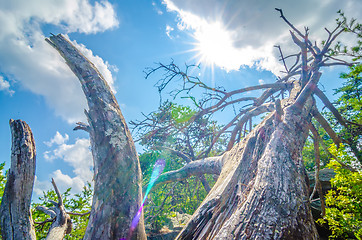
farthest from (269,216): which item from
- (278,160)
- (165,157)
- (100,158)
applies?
(165,157)

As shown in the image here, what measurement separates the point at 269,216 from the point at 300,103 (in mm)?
1643

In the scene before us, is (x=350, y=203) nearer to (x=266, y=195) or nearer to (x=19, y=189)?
(x=266, y=195)

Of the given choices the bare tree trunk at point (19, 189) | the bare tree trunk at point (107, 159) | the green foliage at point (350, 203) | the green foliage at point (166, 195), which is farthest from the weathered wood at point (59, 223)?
the green foliage at point (350, 203)

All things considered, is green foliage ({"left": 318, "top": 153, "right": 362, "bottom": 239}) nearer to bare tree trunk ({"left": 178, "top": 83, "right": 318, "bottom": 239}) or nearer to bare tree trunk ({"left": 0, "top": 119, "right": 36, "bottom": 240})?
bare tree trunk ({"left": 178, "top": 83, "right": 318, "bottom": 239})

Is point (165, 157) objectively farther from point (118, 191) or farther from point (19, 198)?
point (118, 191)

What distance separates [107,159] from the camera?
3.98ft

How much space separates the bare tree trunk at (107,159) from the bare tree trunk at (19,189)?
1.90 m

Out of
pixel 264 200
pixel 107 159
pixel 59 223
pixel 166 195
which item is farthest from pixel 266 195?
pixel 59 223

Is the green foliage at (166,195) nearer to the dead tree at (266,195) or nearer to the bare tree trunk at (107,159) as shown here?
the dead tree at (266,195)

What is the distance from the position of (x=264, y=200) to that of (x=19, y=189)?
3.13 m

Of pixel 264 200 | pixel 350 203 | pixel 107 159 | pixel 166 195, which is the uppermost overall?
pixel 107 159

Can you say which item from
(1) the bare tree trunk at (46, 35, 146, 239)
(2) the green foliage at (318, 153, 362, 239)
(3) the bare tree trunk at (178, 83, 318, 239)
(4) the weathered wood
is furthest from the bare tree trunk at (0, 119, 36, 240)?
(2) the green foliage at (318, 153, 362, 239)

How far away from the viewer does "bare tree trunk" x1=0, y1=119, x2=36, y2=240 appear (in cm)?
227

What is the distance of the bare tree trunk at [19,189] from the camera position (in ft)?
7.45
